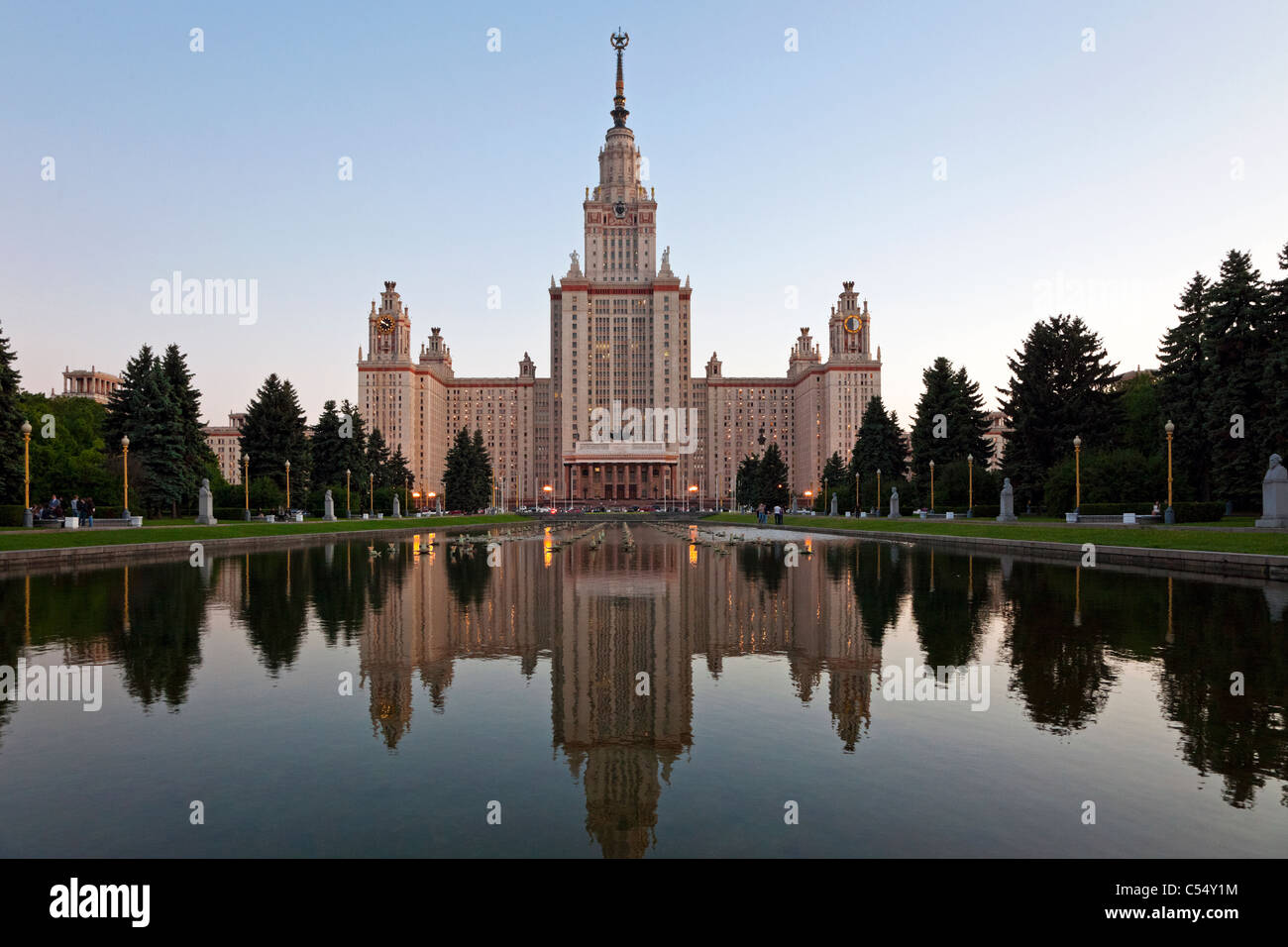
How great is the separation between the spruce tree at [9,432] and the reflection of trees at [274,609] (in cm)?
3101

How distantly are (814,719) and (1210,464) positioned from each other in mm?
55571

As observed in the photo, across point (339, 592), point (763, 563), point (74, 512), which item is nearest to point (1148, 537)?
point (763, 563)

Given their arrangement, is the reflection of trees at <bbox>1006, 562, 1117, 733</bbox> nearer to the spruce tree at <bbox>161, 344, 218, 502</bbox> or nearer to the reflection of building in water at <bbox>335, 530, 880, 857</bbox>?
the reflection of building in water at <bbox>335, 530, 880, 857</bbox>

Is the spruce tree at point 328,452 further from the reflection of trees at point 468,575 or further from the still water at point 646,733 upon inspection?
the still water at point 646,733

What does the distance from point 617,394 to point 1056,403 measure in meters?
126

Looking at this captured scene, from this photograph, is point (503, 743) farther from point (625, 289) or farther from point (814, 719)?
point (625, 289)

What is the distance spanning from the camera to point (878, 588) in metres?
18.4

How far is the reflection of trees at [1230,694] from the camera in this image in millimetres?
5848

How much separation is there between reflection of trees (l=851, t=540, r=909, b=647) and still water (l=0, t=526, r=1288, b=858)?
7.9 inches

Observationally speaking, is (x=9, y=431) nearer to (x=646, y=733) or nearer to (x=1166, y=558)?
(x=646, y=733)

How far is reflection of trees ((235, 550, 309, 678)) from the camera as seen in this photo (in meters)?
10.6

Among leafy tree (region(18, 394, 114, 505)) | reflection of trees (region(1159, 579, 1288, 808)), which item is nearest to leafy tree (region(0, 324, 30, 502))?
leafy tree (region(18, 394, 114, 505))

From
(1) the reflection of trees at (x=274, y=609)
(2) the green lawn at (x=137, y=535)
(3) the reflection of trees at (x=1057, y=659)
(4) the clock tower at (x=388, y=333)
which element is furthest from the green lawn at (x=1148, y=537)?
(4) the clock tower at (x=388, y=333)

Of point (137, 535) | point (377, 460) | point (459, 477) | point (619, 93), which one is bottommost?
point (137, 535)
